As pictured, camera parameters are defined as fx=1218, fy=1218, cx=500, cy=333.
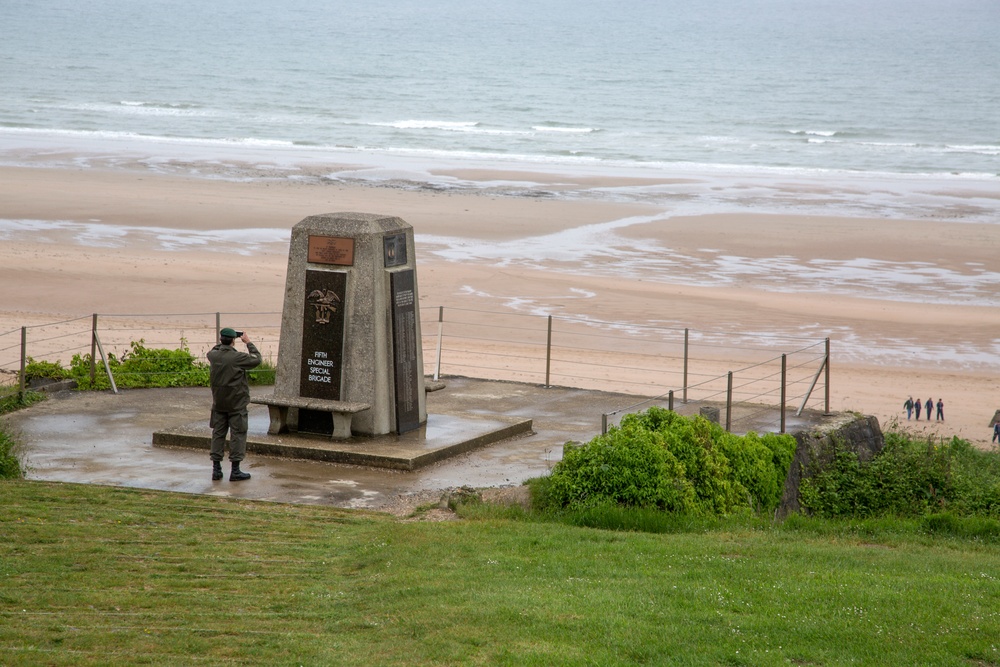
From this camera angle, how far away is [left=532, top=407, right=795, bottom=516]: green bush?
1058 centimetres

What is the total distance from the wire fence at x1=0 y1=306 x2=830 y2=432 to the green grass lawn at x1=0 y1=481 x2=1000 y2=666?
9.50 meters

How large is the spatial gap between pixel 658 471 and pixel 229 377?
4156 millimetres

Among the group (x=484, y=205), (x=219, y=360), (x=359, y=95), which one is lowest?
(x=219, y=360)

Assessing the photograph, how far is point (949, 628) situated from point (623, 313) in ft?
65.6

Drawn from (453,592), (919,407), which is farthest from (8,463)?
(919,407)

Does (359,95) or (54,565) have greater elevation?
(359,95)

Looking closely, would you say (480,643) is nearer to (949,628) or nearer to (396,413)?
(949,628)

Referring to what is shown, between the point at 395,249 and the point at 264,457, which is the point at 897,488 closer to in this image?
the point at 395,249

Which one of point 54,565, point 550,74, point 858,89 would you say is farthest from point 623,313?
point 550,74

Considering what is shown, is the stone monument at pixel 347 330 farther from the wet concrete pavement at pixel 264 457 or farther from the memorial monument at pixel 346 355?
the wet concrete pavement at pixel 264 457

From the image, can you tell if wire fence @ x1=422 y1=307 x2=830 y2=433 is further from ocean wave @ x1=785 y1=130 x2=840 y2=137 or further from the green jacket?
ocean wave @ x1=785 y1=130 x2=840 y2=137

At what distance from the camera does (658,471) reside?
34.9ft

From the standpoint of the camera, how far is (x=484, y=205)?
1689 inches

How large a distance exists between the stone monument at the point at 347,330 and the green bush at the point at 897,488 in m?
4.59
